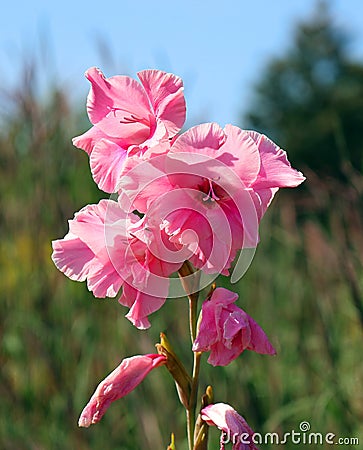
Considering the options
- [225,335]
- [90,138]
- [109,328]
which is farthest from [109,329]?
[225,335]

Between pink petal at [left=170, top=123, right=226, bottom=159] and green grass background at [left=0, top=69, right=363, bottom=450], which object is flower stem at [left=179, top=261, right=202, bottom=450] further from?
green grass background at [left=0, top=69, right=363, bottom=450]

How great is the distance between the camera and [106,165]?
0.90 meters

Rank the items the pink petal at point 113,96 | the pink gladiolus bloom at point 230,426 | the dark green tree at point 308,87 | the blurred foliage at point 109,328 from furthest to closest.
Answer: the dark green tree at point 308,87
the blurred foliage at point 109,328
the pink petal at point 113,96
the pink gladiolus bloom at point 230,426

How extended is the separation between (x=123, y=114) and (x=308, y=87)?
20.6 meters

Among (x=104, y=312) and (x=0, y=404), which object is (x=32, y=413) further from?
(x=104, y=312)

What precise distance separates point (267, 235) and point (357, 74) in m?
18.1

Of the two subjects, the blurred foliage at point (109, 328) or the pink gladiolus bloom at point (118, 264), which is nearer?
the pink gladiolus bloom at point (118, 264)

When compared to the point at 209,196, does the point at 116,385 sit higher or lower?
lower

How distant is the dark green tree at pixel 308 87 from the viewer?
1857 cm

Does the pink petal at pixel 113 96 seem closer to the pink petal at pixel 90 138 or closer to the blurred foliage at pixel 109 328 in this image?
the pink petal at pixel 90 138

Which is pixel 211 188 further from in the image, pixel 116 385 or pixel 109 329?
pixel 109 329

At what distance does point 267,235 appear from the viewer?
2400mm

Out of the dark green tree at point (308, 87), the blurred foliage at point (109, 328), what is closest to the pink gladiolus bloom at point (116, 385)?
the blurred foliage at point (109, 328)

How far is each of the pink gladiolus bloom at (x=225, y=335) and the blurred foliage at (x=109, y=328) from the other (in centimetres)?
74
